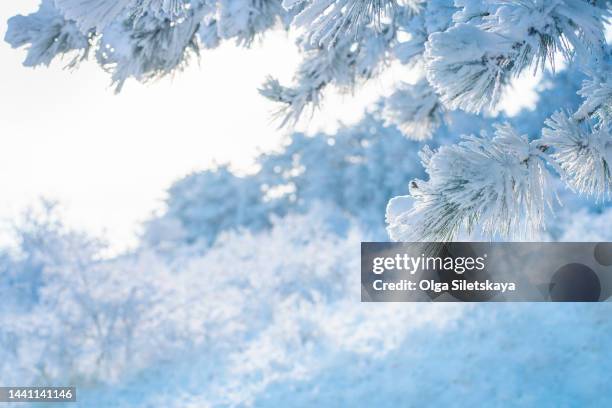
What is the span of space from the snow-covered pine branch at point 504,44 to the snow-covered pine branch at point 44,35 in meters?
1.75

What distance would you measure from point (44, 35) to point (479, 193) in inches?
76.4

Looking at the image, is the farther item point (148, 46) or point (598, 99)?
point (148, 46)

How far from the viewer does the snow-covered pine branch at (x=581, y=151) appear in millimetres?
1333

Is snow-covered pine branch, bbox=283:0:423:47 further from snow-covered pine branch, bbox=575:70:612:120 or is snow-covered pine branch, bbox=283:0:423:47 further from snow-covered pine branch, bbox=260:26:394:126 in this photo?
snow-covered pine branch, bbox=260:26:394:126

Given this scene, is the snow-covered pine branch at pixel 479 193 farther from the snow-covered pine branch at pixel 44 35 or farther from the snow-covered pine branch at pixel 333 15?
the snow-covered pine branch at pixel 44 35

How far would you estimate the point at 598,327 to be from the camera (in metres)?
5.16

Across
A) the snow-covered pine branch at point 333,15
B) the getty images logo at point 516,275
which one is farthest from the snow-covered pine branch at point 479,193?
the getty images logo at point 516,275

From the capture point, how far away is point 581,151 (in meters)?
1.34

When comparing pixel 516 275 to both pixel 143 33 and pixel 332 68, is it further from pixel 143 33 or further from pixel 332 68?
pixel 143 33

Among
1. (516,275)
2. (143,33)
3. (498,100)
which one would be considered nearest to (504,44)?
(498,100)

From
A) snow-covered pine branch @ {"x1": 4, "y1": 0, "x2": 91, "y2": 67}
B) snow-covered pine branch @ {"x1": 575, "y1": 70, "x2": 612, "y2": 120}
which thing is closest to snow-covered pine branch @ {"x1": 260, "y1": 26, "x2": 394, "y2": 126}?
snow-covered pine branch @ {"x1": 4, "y1": 0, "x2": 91, "y2": 67}

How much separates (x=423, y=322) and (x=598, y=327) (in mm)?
1803

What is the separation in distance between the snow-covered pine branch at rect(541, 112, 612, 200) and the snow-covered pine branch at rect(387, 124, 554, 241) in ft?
0.18

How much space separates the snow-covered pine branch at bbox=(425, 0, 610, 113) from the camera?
3.77ft
